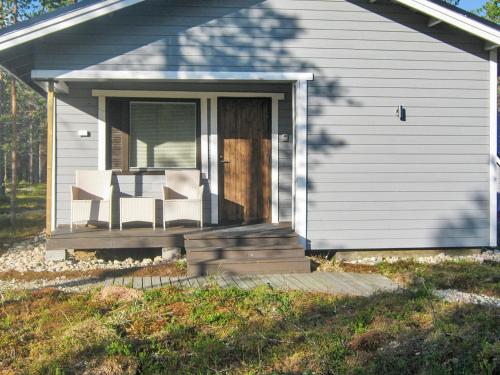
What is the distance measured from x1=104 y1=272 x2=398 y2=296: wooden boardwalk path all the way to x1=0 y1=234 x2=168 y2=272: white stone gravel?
922mm

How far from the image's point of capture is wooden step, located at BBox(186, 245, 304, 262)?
6.23m

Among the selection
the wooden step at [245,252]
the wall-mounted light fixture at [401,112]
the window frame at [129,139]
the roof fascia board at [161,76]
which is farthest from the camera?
the window frame at [129,139]

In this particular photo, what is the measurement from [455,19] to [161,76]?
390 cm

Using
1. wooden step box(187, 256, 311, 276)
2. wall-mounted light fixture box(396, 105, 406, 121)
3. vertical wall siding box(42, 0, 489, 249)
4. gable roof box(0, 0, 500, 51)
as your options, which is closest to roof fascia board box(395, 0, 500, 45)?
gable roof box(0, 0, 500, 51)

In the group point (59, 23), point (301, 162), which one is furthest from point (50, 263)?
point (301, 162)

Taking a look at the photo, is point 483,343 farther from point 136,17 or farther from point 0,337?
point 136,17

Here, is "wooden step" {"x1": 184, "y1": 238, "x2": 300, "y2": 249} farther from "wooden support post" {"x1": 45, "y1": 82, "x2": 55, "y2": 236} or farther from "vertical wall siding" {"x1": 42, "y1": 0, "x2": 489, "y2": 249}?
"wooden support post" {"x1": 45, "y1": 82, "x2": 55, "y2": 236}

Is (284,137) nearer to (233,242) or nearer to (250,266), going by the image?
(233,242)

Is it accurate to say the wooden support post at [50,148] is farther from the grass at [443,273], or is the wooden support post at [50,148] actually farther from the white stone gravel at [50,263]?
the grass at [443,273]

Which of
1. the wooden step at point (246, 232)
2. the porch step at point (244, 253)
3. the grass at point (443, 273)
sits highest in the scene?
the wooden step at point (246, 232)

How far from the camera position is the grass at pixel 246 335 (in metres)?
3.24

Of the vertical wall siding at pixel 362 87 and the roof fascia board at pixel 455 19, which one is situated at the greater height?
the roof fascia board at pixel 455 19

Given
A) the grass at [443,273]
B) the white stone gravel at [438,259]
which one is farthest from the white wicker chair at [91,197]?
the white stone gravel at [438,259]

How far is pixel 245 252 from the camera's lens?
6.34 metres
